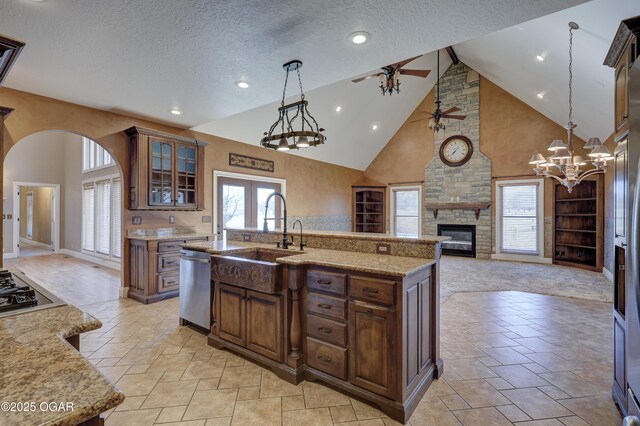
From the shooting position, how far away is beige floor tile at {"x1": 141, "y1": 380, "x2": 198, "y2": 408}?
2121 millimetres

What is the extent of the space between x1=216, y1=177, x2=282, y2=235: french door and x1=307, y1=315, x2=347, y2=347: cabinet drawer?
3.91 metres

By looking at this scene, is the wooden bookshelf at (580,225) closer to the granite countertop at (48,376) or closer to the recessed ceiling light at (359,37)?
the recessed ceiling light at (359,37)

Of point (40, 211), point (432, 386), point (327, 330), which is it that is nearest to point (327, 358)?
point (327, 330)

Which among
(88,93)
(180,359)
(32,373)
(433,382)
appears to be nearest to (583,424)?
(433,382)

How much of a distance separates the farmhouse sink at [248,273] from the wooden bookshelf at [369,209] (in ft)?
22.7

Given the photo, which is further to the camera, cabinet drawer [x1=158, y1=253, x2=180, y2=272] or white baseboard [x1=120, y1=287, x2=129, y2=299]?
white baseboard [x1=120, y1=287, x2=129, y2=299]

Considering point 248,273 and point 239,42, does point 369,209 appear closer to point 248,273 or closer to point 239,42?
point 248,273

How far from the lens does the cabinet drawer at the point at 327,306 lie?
221 centimetres

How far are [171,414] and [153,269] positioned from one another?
108 inches

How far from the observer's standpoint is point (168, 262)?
4.48 m

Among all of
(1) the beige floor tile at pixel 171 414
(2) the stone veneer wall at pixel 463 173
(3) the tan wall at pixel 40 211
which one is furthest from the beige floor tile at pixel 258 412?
(3) the tan wall at pixel 40 211

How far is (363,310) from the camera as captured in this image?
6.91 ft

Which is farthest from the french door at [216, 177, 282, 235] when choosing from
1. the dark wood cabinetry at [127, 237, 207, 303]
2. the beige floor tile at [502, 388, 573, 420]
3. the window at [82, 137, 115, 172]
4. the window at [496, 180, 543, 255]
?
the window at [496, 180, 543, 255]

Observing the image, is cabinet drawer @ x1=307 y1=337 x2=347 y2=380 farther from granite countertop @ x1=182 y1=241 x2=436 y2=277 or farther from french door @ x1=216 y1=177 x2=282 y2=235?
french door @ x1=216 y1=177 x2=282 y2=235
